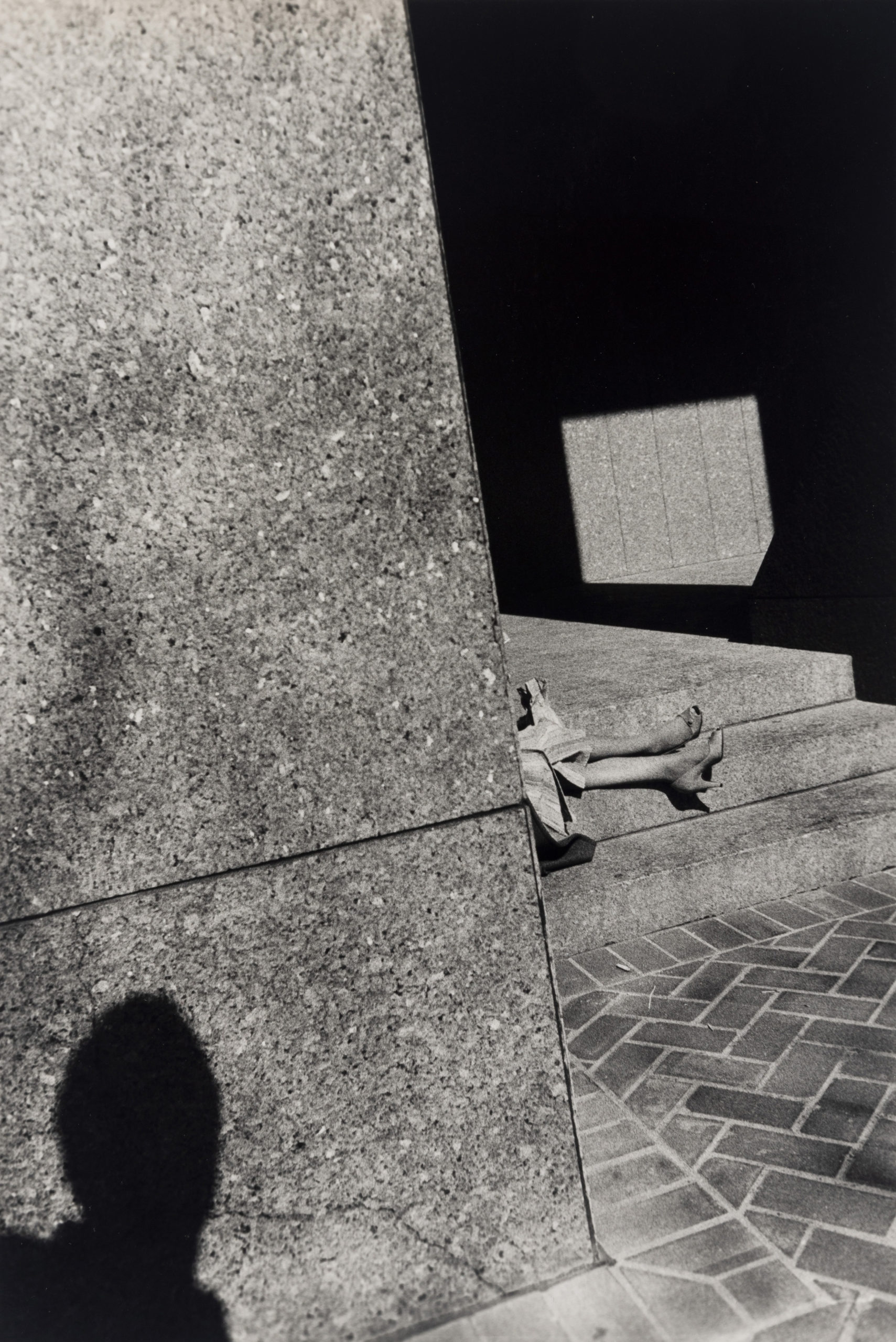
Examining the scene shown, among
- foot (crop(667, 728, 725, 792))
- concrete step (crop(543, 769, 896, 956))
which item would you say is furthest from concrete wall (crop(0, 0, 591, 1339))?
foot (crop(667, 728, 725, 792))

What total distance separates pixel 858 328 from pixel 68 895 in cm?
513

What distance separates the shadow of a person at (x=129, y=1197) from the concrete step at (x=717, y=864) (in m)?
2.29

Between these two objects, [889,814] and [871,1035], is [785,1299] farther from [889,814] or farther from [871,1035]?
[889,814]

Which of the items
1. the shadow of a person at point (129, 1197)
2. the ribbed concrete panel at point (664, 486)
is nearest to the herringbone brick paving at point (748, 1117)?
the shadow of a person at point (129, 1197)

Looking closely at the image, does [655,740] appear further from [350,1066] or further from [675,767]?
[350,1066]

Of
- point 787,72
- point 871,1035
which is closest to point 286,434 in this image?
point 871,1035

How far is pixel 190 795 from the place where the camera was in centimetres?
204

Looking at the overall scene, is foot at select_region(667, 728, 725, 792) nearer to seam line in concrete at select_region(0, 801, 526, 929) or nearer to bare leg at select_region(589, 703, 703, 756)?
bare leg at select_region(589, 703, 703, 756)

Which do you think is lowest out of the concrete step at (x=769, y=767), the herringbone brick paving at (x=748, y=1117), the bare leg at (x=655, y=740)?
the herringbone brick paving at (x=748, y=1117)

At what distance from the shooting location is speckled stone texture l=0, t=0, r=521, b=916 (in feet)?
6.27

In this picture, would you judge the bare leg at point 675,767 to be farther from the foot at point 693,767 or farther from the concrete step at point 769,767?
the concrete step at point 769,767

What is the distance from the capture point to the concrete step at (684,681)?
16.1 feet

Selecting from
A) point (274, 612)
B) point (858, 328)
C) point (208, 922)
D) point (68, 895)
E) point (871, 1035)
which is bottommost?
point (871, 1035)

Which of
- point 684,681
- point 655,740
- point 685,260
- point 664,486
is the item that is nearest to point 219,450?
point 655,740
